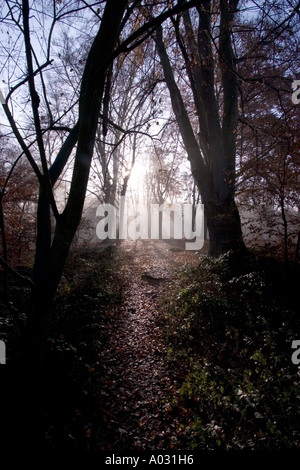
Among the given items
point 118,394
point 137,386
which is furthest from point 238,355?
point 118,394

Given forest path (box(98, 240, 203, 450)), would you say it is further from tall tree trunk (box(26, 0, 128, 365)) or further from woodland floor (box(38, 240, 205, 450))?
tall tree trunk (box(26, 0, 128, 365))

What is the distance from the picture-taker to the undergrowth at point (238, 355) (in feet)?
8.19

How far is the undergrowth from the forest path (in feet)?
0.77

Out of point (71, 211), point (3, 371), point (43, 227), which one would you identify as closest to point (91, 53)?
point (71, 211)

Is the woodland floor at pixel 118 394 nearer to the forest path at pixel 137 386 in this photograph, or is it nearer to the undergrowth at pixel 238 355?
the forest path at pixel 137 386

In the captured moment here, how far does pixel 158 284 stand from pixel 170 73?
720 centimetres

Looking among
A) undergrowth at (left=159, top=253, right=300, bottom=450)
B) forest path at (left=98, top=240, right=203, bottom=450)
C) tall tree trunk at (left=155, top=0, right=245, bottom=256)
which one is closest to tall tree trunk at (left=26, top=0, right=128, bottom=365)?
forest path at (left=98, top=240, right=203, bottom=450)

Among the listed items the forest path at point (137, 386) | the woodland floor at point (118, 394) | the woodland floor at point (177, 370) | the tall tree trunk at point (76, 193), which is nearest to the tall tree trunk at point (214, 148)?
the woodland floor at point (177, 370)

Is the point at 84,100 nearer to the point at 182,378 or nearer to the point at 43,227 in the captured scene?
the point at 43,227

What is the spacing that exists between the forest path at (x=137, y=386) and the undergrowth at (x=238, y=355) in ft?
0.77

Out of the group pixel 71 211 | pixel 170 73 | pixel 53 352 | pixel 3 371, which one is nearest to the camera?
pixel 71 211

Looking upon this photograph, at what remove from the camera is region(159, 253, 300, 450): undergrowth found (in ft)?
8.19
